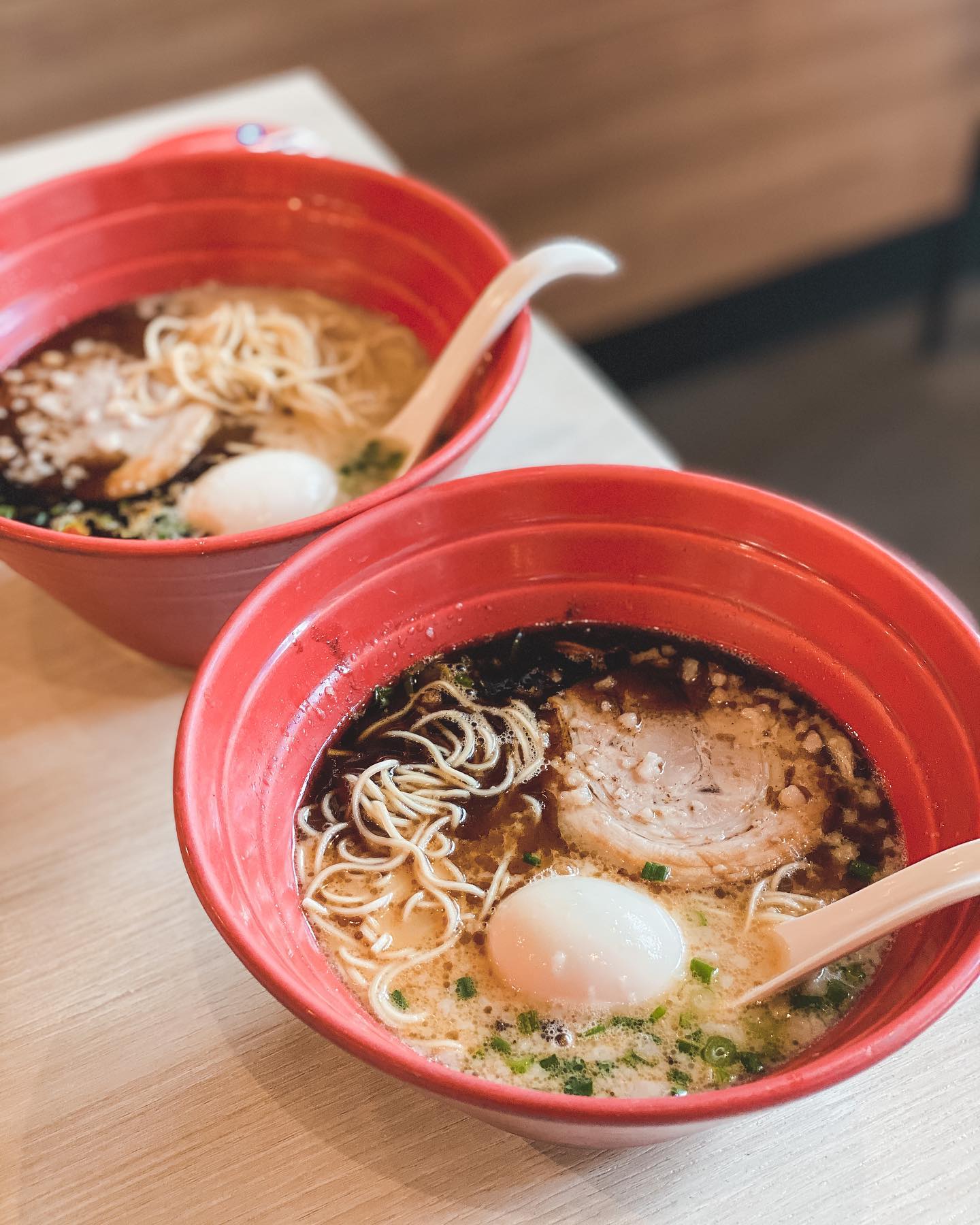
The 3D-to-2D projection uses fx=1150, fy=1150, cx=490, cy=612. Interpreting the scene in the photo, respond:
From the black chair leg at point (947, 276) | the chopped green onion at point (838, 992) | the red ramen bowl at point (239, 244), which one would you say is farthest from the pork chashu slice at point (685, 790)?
the black chair leg at point (947, 276)

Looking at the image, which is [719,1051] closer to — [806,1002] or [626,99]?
[806,1002]

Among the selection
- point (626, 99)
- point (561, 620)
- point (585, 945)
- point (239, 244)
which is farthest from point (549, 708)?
point (626, 99)

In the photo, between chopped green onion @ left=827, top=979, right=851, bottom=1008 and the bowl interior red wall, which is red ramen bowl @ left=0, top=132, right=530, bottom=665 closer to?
the bowl interior red wall

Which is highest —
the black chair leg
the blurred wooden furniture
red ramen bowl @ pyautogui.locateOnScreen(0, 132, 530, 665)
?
red ramen bowl @ pyautogui.locateOnScreen(0, 132, 530, 665)

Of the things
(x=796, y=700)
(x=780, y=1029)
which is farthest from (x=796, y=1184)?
(x=796, y=700)

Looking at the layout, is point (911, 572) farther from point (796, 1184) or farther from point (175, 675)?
point (175, 675)

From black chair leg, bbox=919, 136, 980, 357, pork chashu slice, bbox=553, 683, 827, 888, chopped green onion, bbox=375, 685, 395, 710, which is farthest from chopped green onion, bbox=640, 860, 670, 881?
black chair leg, bbox=919, 136, 980, 357
